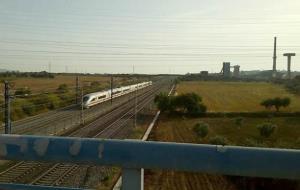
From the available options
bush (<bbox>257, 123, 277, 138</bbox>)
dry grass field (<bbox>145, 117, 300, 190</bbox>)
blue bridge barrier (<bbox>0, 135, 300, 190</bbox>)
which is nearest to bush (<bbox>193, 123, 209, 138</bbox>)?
dry grass field (<bbox>145, 117, 300, 190</bbox>)

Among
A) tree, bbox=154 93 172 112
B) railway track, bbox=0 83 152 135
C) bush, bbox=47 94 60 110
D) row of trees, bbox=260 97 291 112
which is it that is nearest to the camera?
railway track, bbox=0 83 152 135

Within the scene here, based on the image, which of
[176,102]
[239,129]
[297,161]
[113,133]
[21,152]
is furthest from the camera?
[176,102]

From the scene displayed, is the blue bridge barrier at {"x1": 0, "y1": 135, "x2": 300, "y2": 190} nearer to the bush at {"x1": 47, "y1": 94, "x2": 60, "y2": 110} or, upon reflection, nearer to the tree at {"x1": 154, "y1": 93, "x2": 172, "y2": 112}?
the bush at {"x1": 47, "y1": 94, "x2": 60, "y2": 110}

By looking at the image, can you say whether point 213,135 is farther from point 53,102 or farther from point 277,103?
point 277,103

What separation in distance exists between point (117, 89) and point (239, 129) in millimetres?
21272

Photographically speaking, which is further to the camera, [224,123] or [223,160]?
[224,123]

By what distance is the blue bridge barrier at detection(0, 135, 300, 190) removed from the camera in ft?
6.94

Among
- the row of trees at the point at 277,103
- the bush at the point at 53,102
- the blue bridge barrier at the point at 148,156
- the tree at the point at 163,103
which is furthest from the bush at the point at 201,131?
the blue bridge barrier at the point at 148,156

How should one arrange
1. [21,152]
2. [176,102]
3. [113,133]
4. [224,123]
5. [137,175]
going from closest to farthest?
[137,175] → [21,152] → [113,133] → [224,123] → [176,102]

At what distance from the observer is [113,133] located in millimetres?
25484

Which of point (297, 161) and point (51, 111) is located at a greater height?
point (297, 161)

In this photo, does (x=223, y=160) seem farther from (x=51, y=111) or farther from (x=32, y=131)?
(x=51, y=111)

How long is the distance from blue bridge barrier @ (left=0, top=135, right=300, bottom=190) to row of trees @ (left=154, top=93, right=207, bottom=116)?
142 feet

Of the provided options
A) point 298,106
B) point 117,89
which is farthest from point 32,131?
point 298,106
